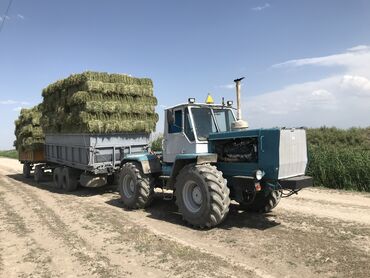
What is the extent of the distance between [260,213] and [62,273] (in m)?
5.02

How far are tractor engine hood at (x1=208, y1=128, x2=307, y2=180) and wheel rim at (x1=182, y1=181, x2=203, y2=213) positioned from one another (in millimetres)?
792

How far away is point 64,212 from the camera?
1034cm

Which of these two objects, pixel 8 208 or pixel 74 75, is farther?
pixel 74 75

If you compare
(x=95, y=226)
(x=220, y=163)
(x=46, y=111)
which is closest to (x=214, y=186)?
(x=220, y=163)

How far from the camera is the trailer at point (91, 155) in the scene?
1259cm

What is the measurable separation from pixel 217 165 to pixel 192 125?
3.50 ft

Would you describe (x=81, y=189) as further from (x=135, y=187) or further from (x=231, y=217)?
(x=231, y=217)

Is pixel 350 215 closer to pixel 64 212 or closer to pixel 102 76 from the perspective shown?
pixel 64 212

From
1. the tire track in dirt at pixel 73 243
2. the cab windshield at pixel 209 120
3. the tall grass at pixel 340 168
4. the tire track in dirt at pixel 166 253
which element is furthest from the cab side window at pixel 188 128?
the tall grass at pixel 340 168

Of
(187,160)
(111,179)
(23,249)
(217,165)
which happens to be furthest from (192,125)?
(111,179)

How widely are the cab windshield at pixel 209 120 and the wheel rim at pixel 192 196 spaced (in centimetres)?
112

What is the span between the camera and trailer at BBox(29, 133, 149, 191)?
1259cm

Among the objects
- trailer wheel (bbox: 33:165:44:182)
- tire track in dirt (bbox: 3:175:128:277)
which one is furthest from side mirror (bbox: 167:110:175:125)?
trailer wheel (bbox: 33:165:44:182)

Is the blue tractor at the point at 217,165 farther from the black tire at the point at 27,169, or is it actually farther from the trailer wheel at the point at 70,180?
the black tire at the point at 27,169
